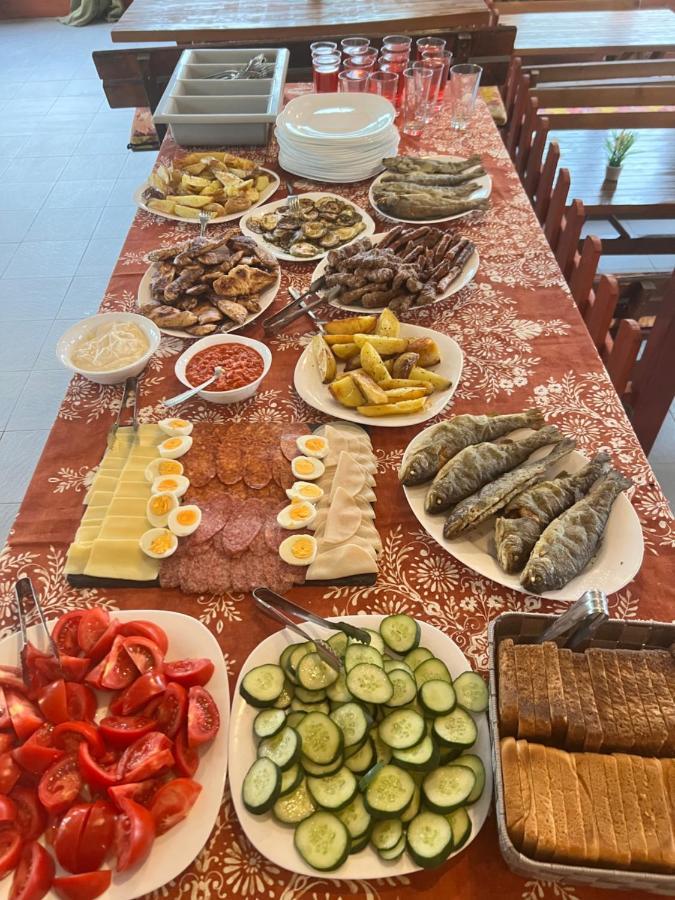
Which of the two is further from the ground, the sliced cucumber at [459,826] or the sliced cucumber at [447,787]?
the sliced cucumber at [447,787]

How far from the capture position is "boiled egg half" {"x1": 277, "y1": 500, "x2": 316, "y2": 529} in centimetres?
167

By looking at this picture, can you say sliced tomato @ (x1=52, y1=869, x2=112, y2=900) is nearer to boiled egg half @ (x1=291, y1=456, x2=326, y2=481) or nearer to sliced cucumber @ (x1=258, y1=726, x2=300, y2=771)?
sliced cucumber @ (x1=258, y1=726, x2=300, y2=771)

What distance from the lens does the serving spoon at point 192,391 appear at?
202 cm

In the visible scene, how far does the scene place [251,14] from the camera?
4379mm

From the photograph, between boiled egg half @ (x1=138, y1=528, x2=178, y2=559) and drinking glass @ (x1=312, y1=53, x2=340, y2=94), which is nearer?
boiled egg half @ (x1=138, y1=528, x2=178, y2=559)

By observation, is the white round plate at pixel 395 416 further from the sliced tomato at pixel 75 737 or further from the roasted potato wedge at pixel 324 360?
the sliced tomato at pixel 75 737

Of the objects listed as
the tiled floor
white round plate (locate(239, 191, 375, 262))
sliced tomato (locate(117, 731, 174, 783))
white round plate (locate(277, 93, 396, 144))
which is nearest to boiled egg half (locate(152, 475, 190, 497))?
sliced tomato (locate(117, 731, 174, 783))

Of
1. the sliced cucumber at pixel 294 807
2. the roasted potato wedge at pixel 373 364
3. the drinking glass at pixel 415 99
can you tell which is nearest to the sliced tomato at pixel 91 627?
the sliced cucumber at pixel 294 807

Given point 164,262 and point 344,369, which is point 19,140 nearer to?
point 164,262

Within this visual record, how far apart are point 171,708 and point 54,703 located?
25 centimetres

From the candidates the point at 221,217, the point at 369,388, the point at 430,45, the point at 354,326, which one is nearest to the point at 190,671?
the point at 369,388

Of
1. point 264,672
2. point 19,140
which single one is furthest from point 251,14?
point 264,672

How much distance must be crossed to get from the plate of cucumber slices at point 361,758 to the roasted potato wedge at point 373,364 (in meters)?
0.95

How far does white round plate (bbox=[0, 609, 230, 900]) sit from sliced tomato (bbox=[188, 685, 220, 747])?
0.02 m
